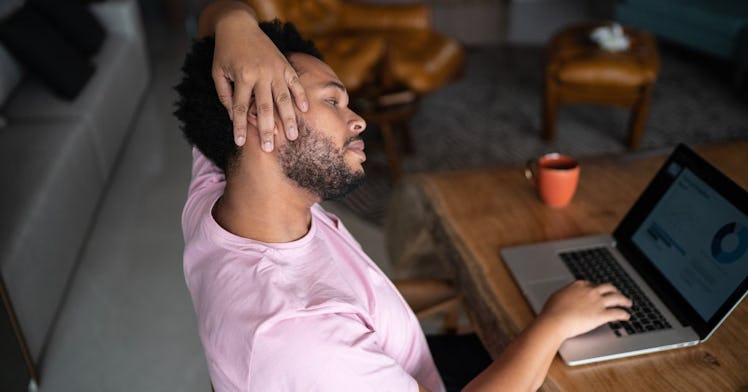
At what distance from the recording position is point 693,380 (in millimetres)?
1021

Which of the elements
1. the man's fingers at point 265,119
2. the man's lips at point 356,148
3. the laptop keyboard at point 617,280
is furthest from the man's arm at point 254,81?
the laptop keyboard at point 617,280

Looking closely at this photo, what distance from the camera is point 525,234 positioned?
1.43 meters

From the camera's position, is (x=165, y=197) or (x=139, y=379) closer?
(x=139, y=379)

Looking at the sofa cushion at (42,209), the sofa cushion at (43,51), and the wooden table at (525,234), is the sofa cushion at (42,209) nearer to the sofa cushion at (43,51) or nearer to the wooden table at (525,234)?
the sofa cushion at (43,51)

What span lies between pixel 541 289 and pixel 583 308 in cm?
15

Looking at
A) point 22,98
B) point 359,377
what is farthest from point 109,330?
point 359,377

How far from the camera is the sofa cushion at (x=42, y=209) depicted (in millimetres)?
2109

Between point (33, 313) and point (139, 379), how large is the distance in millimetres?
414

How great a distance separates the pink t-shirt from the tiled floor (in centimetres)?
112

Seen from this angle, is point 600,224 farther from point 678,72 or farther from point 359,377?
point 678,72

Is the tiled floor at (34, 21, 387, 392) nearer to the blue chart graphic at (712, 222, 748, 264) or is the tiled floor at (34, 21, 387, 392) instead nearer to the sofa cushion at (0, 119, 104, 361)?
the sofa cushion at (0, 119, 104, 361)

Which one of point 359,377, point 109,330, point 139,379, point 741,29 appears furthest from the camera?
point 741,29

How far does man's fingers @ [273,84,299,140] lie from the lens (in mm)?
949

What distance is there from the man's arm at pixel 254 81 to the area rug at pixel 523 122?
1822 mm
